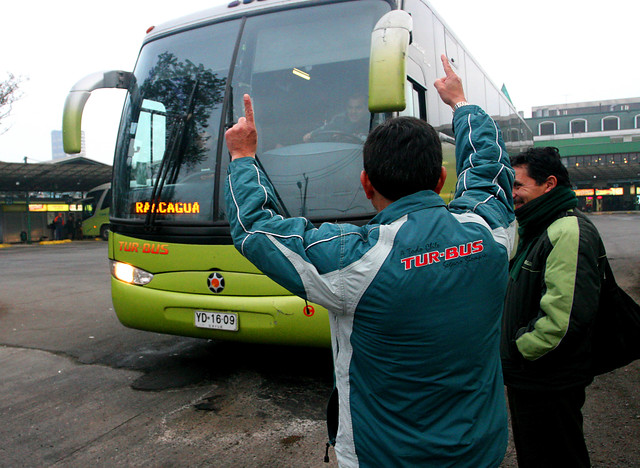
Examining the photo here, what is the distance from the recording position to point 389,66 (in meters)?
2.64

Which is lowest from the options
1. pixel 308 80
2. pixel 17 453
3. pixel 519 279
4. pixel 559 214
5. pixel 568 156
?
pixel 17 453

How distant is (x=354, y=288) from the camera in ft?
Answer: 4.77

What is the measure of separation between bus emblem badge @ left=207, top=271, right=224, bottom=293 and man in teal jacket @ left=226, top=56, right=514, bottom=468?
2.84 m

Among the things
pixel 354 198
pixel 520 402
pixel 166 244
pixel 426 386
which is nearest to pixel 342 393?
pixel 426 386

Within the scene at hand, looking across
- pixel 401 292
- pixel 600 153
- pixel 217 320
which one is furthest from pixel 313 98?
pixel 600 153

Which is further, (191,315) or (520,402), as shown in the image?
(191,315)

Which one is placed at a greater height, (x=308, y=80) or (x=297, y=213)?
(x=308, y=80)

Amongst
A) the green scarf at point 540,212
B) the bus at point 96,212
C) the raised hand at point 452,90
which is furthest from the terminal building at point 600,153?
the raised hand at point 452,90

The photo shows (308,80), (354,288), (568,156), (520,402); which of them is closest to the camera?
(354,288)

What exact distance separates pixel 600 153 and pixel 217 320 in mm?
57445

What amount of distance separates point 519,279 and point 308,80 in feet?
8.69

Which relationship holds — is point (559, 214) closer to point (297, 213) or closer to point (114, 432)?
point (297, 213)

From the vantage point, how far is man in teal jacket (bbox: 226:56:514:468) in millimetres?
1455

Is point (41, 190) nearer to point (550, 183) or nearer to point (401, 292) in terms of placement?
point (550, 183)
